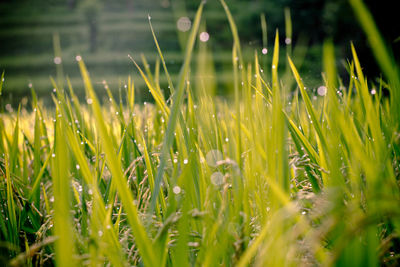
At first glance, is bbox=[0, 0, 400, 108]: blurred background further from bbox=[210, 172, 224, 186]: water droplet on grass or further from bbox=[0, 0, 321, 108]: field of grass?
bbox=[210, 172, 224, 186]: water droplet on grass

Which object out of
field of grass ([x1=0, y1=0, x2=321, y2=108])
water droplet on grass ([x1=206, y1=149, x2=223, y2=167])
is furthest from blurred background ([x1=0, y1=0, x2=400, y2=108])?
water droplet on grass ([x1=206, y1=149, x2=223, y2=167])

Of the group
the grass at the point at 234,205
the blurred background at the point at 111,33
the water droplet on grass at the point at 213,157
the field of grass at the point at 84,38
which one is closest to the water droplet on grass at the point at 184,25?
the grass at the point at 234,205

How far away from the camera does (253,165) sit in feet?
1.41

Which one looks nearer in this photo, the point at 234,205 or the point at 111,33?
the point at 234,205

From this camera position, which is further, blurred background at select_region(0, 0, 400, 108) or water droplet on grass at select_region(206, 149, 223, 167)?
blurred background at select_region(0, 0, 400, 108)

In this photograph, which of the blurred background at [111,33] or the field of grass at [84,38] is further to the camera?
the field of grass at [84,38]

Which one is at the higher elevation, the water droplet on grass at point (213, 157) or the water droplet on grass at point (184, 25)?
the water droplet on grass at point (184, 25)

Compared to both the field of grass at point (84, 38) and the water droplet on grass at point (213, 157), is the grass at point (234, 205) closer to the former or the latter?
the water droplet on grass at point (213, 157)

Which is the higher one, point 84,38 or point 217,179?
point 84,38

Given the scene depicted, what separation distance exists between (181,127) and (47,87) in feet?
51.5

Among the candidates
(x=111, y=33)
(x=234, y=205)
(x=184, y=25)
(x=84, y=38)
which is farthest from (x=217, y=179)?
(x=84, y=38)

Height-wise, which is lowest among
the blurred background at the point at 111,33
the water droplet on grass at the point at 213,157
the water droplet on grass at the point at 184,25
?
the water droplet on grass at the point at 213,157

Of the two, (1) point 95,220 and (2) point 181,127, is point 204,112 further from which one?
(1) point 95,220

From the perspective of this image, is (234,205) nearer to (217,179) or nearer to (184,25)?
(217,179)
